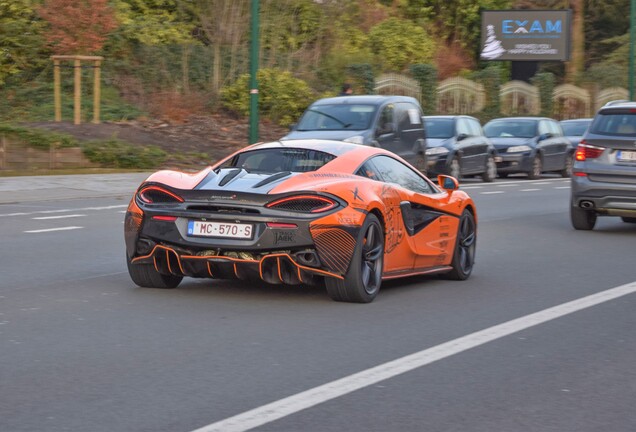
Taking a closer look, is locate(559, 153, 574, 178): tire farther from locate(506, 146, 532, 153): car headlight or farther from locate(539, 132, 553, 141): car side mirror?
locate(506, 146, 532, 153): car headlight

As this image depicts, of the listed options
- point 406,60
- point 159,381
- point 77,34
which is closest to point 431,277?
point 159,381

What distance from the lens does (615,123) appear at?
16516 millimetres

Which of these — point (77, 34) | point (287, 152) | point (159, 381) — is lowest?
point (159, 381)

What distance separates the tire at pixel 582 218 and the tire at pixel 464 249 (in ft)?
18.2

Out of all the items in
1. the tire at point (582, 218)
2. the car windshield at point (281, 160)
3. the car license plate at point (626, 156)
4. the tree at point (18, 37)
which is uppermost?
the tree at point (18, 37)

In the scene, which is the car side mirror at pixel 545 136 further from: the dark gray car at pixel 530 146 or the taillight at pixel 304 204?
the taillight at pixel 304 204

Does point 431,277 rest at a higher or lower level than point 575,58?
lower

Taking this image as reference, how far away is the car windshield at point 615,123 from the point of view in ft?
53.7

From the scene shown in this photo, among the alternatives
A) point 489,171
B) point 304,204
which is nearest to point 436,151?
point 489,171

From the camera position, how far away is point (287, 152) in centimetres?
1022

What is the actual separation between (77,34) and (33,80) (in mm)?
1783

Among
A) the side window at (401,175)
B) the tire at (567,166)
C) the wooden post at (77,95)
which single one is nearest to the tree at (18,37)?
the wooden post at (77,95)

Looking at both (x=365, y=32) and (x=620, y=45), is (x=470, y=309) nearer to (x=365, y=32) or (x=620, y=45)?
(x=365, y=32)

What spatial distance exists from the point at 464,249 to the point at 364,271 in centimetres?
225
